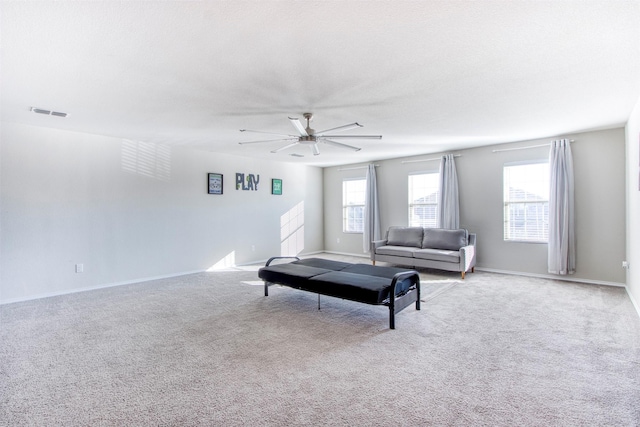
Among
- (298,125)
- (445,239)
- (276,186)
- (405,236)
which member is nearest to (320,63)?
(298,125)

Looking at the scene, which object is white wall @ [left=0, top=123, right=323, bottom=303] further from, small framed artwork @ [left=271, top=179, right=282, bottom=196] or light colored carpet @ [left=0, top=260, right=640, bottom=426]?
light colored carpet @ [left=0, top=260, right=640, bottom=426]

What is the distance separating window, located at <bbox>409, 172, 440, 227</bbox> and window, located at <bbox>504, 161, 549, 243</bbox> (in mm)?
1376

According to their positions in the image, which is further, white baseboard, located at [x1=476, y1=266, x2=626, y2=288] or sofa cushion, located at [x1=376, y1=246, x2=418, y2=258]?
sofa cushion, located at [x1=376, y1=246, x2=418, y2=258]

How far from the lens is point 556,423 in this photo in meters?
1.83

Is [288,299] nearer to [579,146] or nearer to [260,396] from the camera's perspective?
[260,396]

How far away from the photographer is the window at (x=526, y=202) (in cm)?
563

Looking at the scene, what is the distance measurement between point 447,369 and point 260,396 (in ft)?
4.67

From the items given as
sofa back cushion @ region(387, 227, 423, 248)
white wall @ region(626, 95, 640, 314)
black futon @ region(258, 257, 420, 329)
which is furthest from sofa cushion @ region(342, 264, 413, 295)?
white wall @ region(626, 95, 640, 314)

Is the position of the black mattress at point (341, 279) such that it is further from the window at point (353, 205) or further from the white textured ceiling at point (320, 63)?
the window at point (353, 205)

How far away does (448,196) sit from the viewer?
6.55 metres

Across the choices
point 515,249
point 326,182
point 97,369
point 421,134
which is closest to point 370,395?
point 97,369

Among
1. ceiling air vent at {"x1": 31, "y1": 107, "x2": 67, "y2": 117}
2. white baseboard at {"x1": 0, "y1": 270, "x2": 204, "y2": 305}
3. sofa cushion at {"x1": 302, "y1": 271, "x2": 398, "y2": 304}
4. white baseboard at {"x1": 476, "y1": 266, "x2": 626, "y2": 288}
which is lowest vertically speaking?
white baseboard at {"x1": 0, "y1": 270, "x2": 204, "y2": 305}

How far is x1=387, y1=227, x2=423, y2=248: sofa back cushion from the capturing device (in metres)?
6.67

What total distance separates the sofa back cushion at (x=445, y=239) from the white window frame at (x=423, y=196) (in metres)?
0.57
